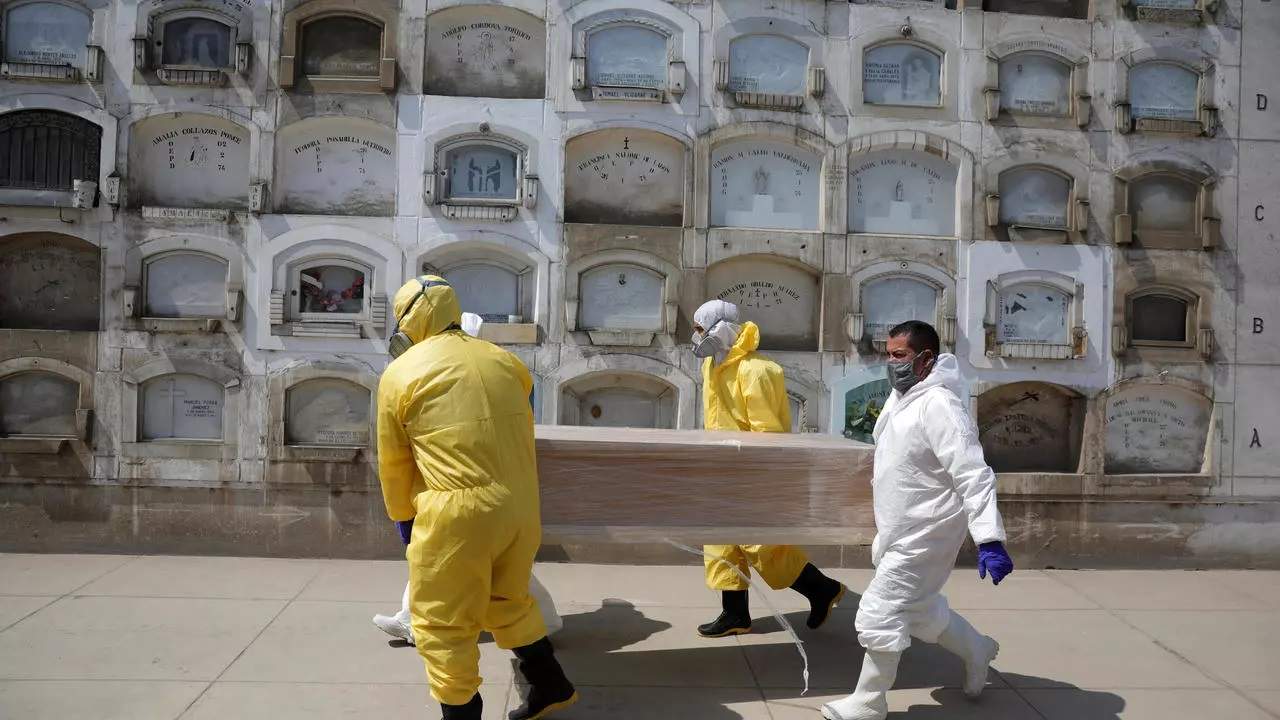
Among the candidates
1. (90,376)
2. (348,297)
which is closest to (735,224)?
(348,297)

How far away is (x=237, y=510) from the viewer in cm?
543

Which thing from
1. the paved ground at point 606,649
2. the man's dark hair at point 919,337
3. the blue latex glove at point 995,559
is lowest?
the paved ground at point 606,649

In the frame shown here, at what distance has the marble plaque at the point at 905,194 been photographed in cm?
576

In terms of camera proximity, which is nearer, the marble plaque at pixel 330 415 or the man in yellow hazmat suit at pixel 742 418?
the man in yellow hazmat suit at pixel 742 418

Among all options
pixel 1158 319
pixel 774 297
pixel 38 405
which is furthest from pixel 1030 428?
pixel 38 405

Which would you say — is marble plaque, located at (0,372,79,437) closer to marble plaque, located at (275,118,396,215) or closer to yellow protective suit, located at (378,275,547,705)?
marble plaque, located at (275,118,396,215)

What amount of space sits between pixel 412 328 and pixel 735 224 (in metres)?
3.01

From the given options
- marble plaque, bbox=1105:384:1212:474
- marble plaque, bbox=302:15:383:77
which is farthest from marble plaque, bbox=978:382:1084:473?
marble plaque, bbox=302:15:383:77

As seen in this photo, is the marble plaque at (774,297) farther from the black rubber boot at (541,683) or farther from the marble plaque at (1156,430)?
the black rubber boot at (541,683)

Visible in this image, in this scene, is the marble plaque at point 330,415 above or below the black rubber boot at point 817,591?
above

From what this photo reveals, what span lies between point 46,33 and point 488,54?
248 centimetres

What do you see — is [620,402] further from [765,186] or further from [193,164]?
[193,164]

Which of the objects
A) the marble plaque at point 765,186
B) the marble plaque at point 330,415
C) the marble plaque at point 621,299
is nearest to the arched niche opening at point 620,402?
the marble plaque at point 621,299

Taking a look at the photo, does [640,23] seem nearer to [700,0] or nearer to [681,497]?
[700,0]
